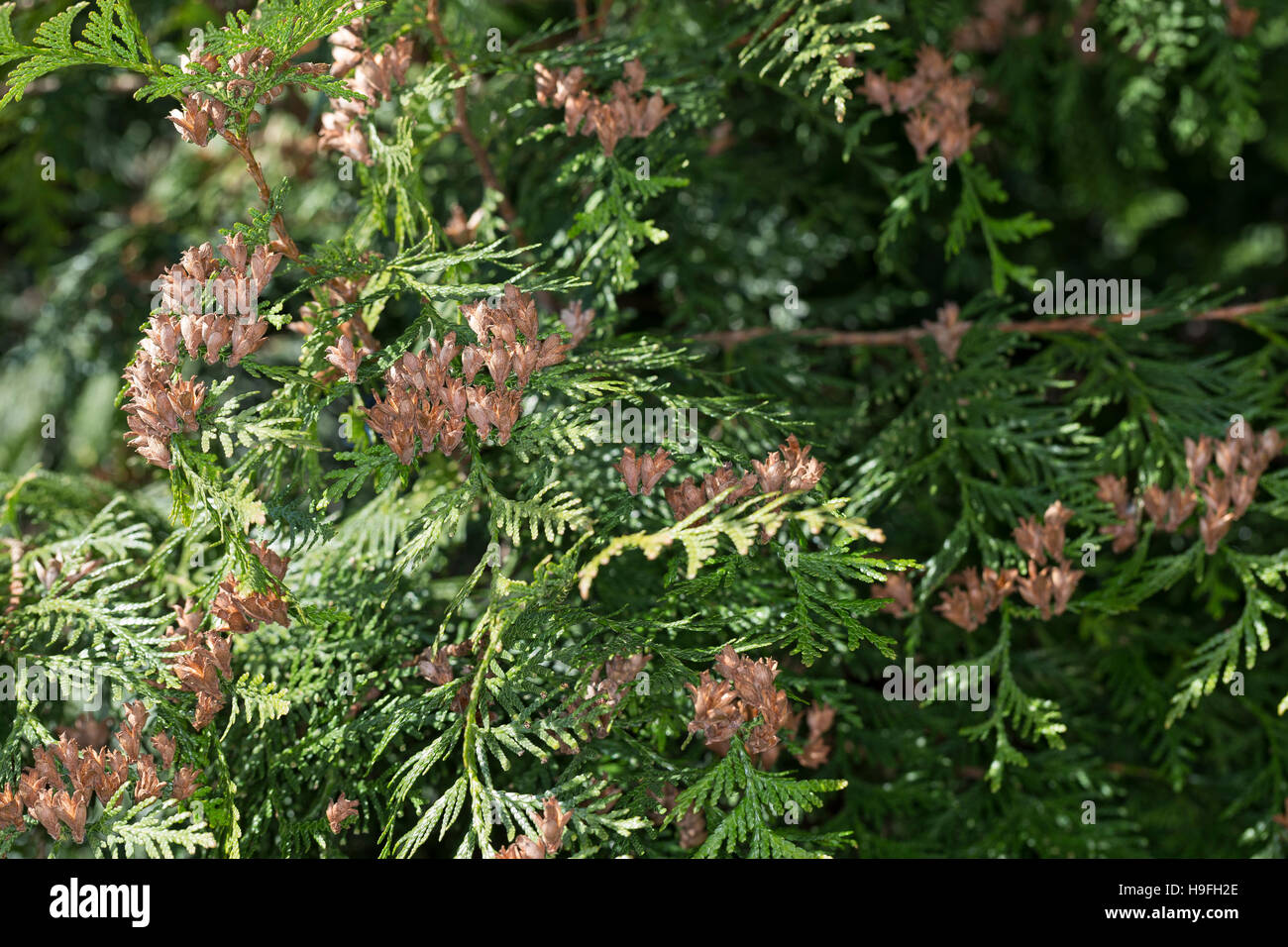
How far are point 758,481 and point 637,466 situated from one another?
0.46 ft

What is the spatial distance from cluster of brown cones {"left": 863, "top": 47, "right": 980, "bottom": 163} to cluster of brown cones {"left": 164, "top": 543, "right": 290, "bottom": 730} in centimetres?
111

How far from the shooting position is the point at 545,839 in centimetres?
100

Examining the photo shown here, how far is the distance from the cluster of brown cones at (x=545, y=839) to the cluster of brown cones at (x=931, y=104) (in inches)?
44.3

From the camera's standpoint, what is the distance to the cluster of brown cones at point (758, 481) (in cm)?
111

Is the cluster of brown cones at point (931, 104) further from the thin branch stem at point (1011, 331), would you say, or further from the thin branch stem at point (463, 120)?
the thin branch stem at point (463, 120)

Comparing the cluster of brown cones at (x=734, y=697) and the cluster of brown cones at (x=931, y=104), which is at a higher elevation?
the cluster of brown cones at (x=931, y=104)

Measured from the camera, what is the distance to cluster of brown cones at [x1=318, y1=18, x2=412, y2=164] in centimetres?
130

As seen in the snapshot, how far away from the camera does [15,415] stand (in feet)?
8.45

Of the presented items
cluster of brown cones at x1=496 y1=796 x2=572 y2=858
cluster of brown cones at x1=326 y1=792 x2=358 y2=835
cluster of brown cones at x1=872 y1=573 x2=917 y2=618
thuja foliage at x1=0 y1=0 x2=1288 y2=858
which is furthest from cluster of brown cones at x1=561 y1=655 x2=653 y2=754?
cluster of brown cones at x1=872 y1=573 x2=917 y2=618

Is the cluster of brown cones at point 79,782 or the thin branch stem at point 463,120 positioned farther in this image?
the thin branch stem at point 463,120

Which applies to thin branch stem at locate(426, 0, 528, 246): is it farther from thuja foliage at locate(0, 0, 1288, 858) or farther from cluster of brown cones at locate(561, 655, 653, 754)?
cluster of brown cones at locate(561, 655, 653, 754)

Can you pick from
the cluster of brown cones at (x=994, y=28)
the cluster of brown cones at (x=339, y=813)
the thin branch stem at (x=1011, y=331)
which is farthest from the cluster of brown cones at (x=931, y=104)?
the cluster of brown cones at (x=339, y=813)

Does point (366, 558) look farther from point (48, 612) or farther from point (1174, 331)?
point (1174, 331)

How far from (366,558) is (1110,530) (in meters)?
1.07
